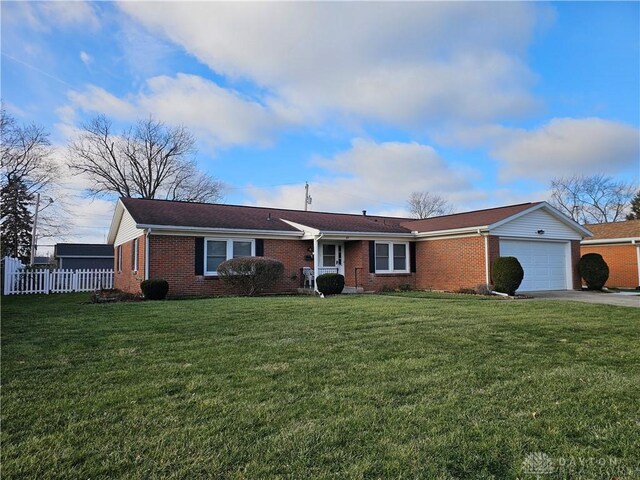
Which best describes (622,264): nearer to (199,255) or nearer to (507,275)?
(507,275)

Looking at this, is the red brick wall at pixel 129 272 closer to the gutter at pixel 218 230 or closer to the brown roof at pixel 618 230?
the gutter at pixel 218 230

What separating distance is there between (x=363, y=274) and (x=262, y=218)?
5133 mm

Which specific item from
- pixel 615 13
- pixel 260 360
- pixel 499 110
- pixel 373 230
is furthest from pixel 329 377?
pixel 499 110

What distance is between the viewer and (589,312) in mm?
8977

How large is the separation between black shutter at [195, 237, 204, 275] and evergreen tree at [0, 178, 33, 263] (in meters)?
22.3

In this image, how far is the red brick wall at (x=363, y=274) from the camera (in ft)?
55.5

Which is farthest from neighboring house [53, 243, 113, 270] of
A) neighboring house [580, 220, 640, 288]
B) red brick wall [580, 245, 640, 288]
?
red brick wall [580, 245, 640, 288]

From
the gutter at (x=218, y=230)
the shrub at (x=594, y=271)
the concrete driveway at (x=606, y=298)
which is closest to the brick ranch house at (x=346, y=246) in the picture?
the gutter at (x=218, y=230)

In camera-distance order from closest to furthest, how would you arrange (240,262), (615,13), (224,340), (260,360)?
(260,360)
(224,340)
(615,13)
(240,262)

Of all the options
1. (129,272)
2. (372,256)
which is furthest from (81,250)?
(372,256)

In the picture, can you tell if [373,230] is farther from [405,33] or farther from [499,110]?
[405,33]

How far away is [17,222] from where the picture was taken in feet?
118

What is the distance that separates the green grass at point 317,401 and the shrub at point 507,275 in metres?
7.43

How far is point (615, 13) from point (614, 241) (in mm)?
14855
